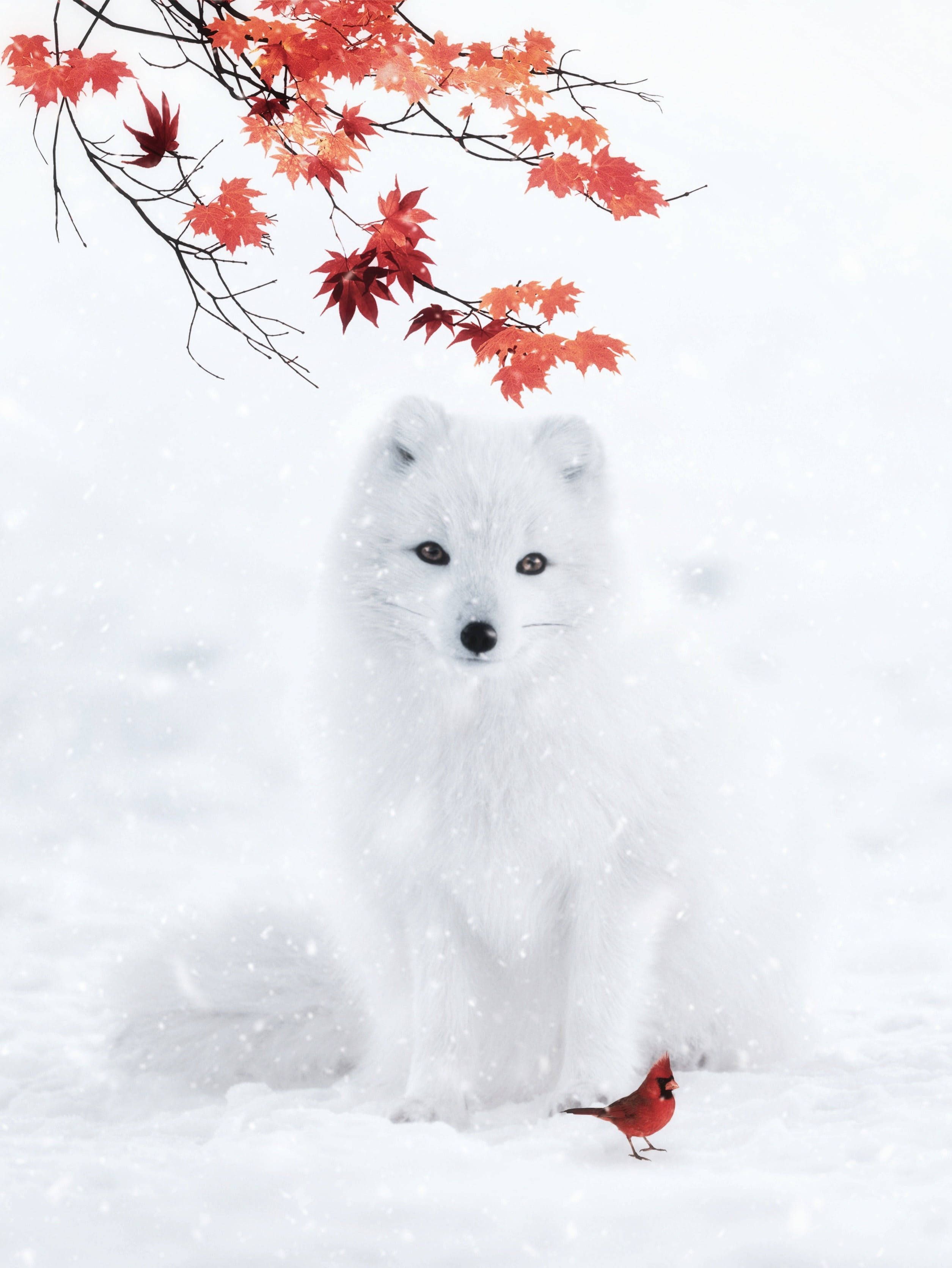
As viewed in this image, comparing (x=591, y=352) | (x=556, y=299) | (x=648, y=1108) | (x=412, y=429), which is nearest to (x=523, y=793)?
(x=648, y=1108)

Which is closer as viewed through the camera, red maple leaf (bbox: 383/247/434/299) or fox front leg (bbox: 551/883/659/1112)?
red maple leaf (bbox: 383/247/434/299)

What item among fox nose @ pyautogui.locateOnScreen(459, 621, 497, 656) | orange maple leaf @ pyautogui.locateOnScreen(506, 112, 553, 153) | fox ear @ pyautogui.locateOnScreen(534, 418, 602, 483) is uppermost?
orange maple leaf @ pyautogui.locateOnScreen(506, 112, 553, 153)

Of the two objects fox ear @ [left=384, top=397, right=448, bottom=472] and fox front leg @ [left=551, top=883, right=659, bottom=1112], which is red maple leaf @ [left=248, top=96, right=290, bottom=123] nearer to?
fox ear @ [left=384, top=397, right=448, bottom=472]

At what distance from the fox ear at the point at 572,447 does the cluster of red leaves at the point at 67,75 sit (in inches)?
56.8

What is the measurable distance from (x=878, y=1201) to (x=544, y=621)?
1.62 meters

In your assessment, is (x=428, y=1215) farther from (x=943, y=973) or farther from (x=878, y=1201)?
(x=943, y=973)

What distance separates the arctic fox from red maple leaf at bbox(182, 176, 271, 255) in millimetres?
635

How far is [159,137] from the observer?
313cm

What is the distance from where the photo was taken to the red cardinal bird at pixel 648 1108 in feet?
9.37

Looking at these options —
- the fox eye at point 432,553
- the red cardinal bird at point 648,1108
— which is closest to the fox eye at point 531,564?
the fox eye at point 432,553

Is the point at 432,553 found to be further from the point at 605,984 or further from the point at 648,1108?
the point at 648,1108

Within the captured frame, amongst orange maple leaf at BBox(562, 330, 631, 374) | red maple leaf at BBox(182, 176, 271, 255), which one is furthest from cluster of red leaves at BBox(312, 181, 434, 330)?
orange maple leaf at BBox(562, 330, 631, 374)

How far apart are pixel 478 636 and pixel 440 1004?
1199 mm

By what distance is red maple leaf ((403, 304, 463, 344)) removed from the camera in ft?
11.0
